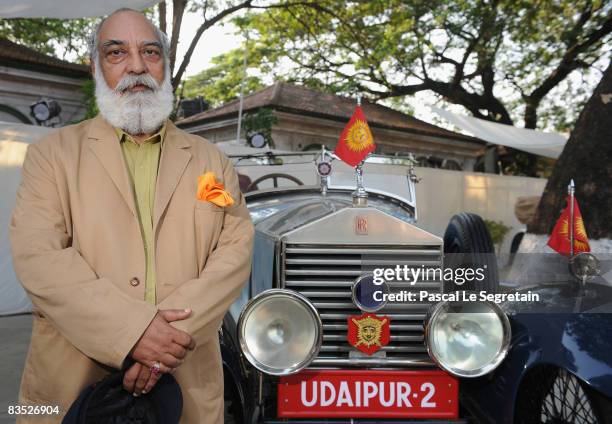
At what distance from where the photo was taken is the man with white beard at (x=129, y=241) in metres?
1.41

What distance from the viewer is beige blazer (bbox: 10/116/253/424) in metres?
1.40

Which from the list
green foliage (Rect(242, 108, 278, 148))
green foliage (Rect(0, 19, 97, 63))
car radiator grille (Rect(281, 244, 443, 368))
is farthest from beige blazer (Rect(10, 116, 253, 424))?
green foliage (Rect(0, 19, 97, 63))

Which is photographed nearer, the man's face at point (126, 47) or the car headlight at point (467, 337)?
the man's face at point (126, 47)

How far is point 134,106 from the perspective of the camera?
1648mm

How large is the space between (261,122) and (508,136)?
198 inches

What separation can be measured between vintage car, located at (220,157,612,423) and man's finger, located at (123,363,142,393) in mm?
733

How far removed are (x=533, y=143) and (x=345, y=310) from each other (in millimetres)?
10210

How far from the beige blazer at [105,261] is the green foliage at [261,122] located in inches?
370

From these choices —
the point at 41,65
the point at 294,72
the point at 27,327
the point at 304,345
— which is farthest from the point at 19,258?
the point at 294,72

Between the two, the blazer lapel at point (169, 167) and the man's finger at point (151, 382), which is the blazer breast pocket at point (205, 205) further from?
the man's finger at point (151, 382)

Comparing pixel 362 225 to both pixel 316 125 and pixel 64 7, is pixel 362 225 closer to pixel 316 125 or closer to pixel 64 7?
pixel 64 7

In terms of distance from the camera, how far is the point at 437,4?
12.0m

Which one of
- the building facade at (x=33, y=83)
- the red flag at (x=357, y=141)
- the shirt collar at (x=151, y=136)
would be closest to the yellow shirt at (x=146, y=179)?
the shirt collar at (x=151, y=136)

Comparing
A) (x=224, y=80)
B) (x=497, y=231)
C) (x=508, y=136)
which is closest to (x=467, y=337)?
(x=497, y=231)
